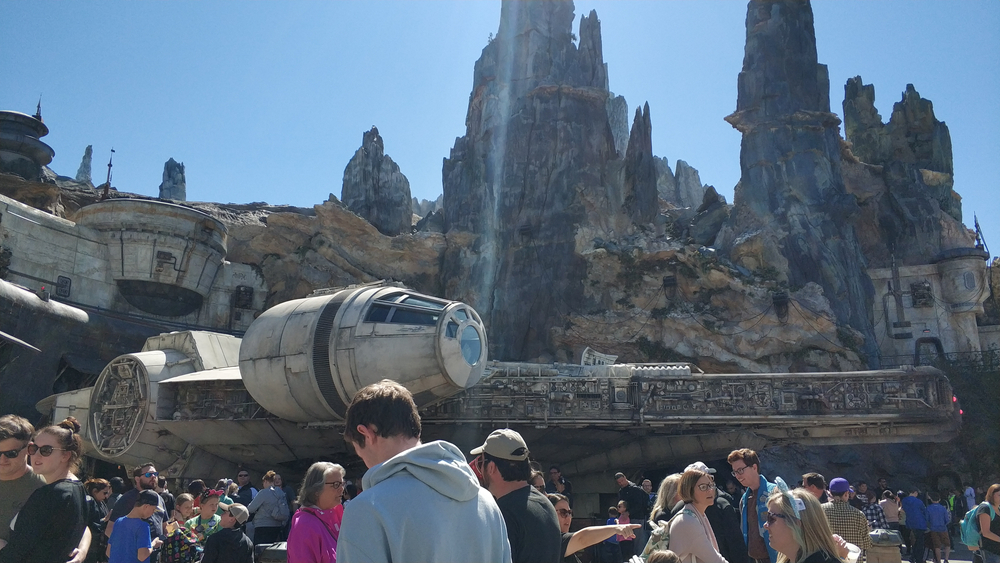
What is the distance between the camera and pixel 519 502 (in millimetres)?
4570

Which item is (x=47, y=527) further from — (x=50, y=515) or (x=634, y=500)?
(x=634, y=500)

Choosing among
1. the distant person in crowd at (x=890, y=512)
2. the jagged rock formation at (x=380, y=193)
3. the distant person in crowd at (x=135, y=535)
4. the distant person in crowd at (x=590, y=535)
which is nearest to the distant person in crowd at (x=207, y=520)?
the distant person in crowd at (x=135, y=535)

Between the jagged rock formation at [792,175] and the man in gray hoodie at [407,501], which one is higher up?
the jagged rock formation at [792,175]

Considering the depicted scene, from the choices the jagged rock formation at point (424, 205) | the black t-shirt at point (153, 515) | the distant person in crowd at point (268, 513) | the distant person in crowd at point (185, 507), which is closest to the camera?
the black t-shirt at point (153, 515)

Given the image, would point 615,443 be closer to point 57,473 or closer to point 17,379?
point 57,473

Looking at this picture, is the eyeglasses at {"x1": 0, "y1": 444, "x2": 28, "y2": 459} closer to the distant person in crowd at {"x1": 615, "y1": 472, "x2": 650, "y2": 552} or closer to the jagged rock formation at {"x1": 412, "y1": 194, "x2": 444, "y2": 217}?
the distant person in crowd at {"x1": 615, "y1": 472, "x2": 650, "y2": 552}

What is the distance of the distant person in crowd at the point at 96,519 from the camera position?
616 centimetres

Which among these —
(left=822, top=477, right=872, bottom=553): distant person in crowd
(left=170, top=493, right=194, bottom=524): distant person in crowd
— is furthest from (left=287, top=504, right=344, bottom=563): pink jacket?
(left=170, top=493, right=194, bottom=524): distant person in crowd

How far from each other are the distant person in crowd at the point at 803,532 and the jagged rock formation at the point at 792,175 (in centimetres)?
4079

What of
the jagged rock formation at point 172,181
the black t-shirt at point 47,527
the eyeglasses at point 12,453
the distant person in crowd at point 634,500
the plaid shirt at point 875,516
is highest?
the jagged rock formation at point 172,181

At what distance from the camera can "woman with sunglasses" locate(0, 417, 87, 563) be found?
4773 mm

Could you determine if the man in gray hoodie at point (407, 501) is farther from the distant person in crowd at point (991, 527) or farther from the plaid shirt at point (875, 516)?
the plaid shirt at point (875, 516)

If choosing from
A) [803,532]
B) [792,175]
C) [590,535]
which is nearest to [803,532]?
[803,532]

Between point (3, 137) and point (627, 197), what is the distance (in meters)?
41.8
